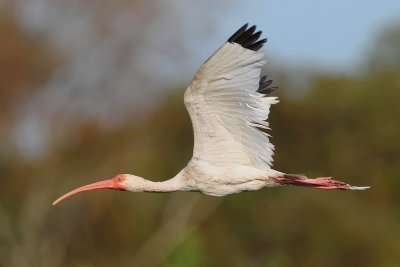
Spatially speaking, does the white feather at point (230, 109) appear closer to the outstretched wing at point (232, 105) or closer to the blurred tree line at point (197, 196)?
the outstretched wing at point (232, 105)

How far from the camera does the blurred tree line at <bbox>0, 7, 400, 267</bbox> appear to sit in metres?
40.7

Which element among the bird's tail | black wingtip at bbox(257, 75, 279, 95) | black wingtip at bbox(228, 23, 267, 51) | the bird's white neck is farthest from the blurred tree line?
black wingtip at bbox(228, 23, 267, 51)

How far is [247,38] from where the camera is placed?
51.1 ft

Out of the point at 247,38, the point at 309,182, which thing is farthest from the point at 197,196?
the point at 247,38

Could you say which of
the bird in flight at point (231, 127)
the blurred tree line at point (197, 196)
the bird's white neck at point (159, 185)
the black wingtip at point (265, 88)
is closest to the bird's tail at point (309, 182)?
the bird in flight at point (231, 127)

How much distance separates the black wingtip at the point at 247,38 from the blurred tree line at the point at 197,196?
20420 mm

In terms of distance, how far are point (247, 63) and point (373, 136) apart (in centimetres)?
3364

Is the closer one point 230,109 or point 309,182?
point 230,109

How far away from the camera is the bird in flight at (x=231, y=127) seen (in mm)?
15664

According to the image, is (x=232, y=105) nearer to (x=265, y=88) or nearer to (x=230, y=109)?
(x=230, y=109)

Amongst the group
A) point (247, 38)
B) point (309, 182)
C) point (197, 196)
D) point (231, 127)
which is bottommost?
point (197, 196)

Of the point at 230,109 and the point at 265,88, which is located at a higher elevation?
the point at 230,109

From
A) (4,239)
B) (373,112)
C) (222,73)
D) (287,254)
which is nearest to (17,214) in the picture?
(4,239)

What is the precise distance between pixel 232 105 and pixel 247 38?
93cm
